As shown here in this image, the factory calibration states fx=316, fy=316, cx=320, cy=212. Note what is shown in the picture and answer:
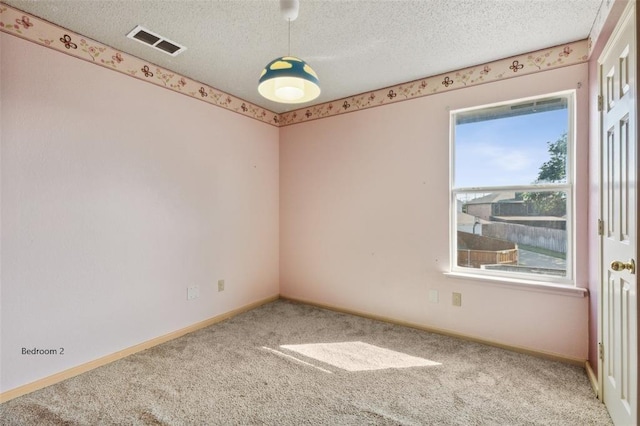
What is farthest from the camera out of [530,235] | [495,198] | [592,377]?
[495,198]

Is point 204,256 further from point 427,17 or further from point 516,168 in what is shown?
point 516,168

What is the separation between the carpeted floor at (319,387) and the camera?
5.98 ft

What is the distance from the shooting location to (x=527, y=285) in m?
2.55

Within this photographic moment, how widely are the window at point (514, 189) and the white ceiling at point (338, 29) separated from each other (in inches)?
20.7

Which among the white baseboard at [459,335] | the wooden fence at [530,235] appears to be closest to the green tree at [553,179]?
the wooden fence at [530,235]

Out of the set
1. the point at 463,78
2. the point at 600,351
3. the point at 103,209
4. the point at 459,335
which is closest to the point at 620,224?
the point at 600,351

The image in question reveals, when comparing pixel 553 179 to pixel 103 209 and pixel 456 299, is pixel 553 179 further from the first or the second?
pixel 103 209

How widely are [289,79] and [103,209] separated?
1832 millimetres

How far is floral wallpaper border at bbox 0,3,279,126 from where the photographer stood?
2.02 m

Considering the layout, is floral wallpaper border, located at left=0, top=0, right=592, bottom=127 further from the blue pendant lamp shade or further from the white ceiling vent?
the blue pendant lamp shade

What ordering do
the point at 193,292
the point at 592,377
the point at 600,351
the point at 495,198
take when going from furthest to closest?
the point at 193,292
the point at 495,198
the point at 592,377
the point at 600,351

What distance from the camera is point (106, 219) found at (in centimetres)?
245

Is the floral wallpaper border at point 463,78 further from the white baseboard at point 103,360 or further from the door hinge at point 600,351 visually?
the white baseboard at point 103,360

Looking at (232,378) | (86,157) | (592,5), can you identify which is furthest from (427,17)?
(232,378)
